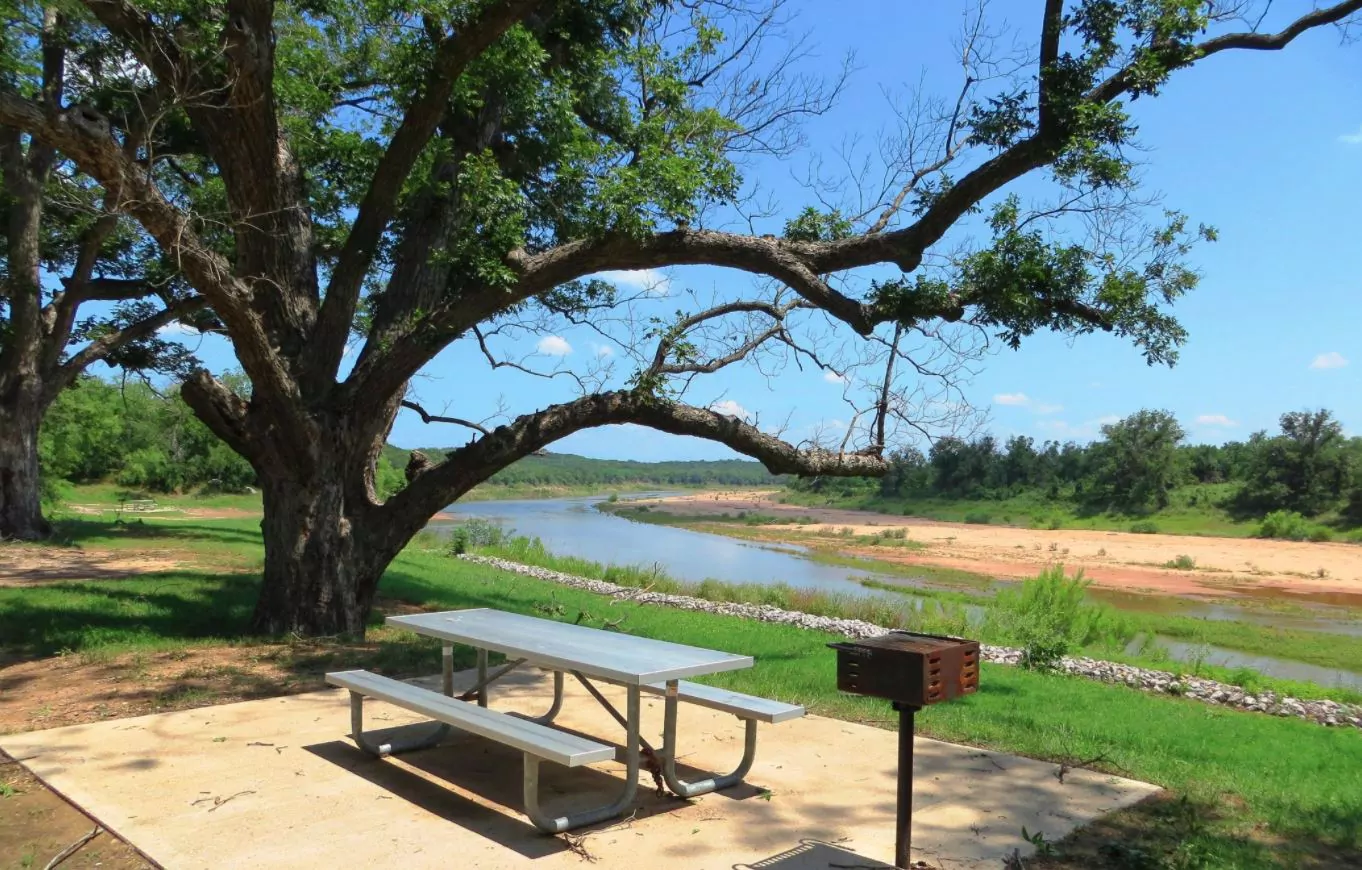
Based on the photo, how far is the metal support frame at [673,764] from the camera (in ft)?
14.3

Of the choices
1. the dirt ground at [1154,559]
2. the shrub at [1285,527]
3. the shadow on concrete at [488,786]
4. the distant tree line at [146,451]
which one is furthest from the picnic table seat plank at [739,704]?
the shrub at [1285,527]

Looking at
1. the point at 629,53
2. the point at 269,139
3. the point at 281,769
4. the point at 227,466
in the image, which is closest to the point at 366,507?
the point at 269,139

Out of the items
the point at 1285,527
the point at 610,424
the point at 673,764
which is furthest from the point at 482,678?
the point at 1285,527

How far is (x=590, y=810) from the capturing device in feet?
13.8

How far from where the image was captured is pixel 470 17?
7.41 metres

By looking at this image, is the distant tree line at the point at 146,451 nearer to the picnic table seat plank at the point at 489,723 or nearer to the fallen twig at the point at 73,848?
the picnic table seat plank at the point at 489,723

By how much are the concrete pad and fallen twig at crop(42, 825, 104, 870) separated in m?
0.07

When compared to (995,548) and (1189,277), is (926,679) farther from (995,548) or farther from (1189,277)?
(995,548)

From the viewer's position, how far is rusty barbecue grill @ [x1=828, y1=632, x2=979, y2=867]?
3398mm

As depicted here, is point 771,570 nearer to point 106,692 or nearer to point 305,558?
point 305,558

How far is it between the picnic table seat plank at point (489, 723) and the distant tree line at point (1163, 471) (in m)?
30.7

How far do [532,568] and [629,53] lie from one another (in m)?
13.6

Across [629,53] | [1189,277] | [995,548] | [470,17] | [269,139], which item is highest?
[629,53]

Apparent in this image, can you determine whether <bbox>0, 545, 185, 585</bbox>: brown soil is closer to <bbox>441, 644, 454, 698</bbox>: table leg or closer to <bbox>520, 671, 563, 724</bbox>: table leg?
<bbox>441, 644, 454, 698</bbox>: table leg
